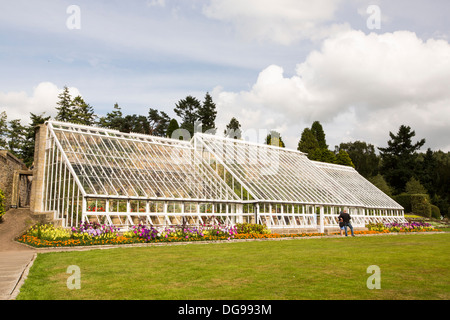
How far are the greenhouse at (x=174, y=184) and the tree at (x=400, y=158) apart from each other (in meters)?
38.6

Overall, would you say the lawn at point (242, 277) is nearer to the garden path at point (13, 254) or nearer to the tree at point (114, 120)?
the garden path at point (13, 254)

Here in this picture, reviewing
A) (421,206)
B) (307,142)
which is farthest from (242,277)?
(307,142)

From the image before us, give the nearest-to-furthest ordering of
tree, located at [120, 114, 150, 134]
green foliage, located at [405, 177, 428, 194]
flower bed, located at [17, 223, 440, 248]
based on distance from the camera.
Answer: flower bed, located at [17, 223, 440, 248] < green foliage, located at [405, 177, 428, 194] < tree, located at [120, 114, 150, 134]

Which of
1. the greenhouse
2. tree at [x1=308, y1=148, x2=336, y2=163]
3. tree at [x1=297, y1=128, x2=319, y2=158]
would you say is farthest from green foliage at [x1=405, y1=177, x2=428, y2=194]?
the greenhouse

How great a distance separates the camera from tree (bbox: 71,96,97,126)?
60.1m

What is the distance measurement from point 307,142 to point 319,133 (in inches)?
254

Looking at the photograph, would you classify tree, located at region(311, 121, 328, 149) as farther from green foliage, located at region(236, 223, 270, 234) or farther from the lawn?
the lawn

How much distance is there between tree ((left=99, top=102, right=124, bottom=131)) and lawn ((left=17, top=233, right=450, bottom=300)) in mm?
54704

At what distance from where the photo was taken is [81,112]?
207ft

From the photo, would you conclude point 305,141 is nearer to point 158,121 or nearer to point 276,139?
point 276,139

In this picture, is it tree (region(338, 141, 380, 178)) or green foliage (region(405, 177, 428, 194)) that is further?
tree (region(338, 141, 380, 178))
